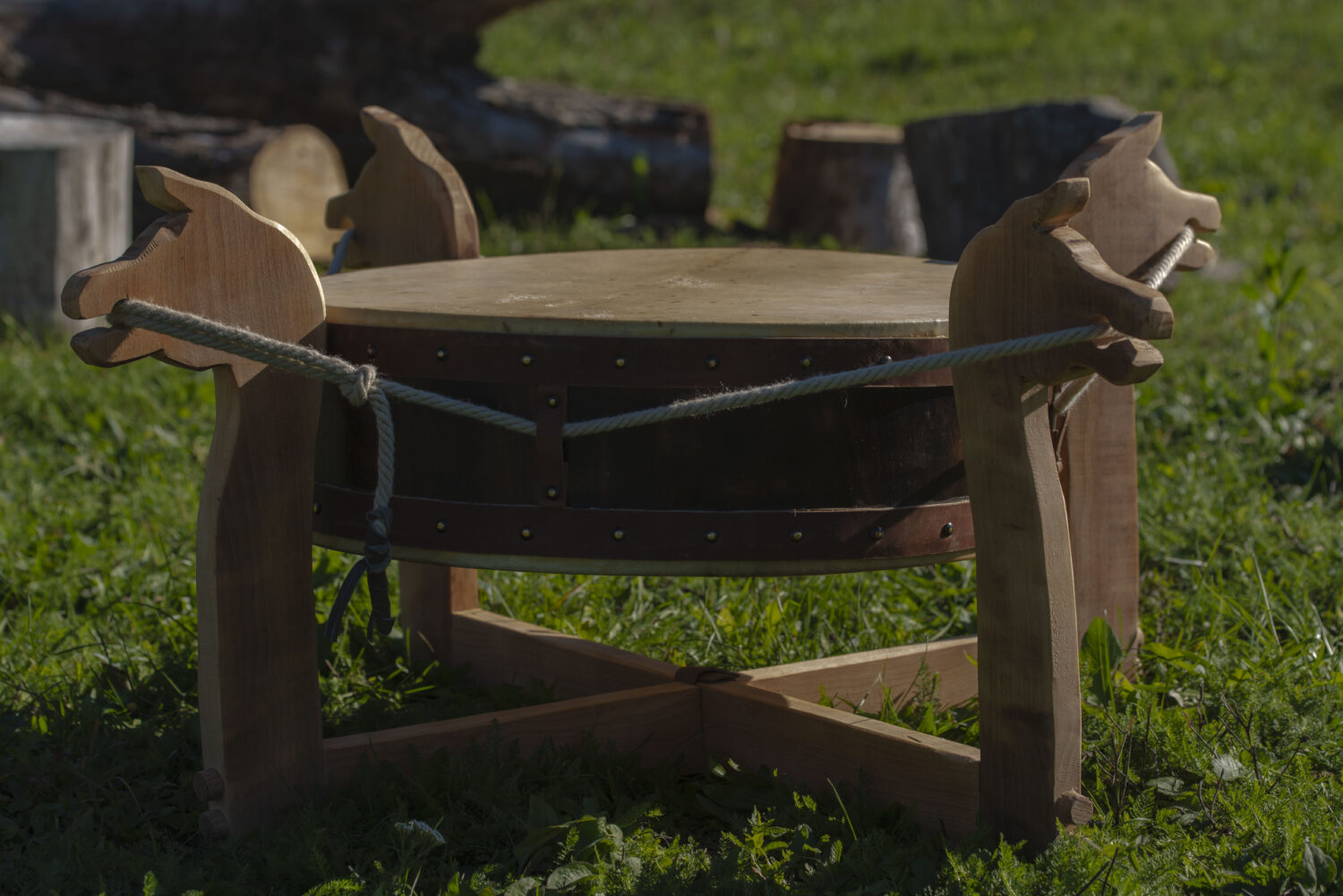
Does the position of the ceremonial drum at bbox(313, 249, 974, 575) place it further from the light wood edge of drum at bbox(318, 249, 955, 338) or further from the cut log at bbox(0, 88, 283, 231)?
the cut log at bbox(0, 88, 283, 231)

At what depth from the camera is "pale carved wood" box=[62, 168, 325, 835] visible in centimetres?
157

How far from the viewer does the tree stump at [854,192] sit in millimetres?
6414

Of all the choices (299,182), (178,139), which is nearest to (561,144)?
(299,182)

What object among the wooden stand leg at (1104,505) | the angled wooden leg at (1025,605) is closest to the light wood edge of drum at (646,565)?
the angled wooden leg at (1025,605)

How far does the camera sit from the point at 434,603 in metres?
2.54

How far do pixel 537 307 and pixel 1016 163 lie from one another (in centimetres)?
383

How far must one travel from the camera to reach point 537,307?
1734mm

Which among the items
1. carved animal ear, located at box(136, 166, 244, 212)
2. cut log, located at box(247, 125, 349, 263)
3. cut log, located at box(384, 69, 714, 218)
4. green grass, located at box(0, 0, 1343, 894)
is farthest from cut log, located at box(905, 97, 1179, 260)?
carved animal ear, located at box(136, 166, 244, 212)

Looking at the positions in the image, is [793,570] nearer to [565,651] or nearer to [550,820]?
[550,820]

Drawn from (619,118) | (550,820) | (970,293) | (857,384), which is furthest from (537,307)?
(619,118)

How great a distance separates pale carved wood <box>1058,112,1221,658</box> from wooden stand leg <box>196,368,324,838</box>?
1.10 metres

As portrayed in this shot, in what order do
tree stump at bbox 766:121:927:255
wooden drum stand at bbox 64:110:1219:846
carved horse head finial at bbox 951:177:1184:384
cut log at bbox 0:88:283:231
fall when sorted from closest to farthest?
1. carved horse head finial at bbox 951:177:1184:384
2. wooden drum stand at bbox 64:110:1219:846
3. cut log at bbox 0:88:283:231
4. tree stump at bbox 766:121:927:255

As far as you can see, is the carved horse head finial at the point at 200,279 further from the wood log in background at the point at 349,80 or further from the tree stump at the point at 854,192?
the tree stump at the point at 854,192

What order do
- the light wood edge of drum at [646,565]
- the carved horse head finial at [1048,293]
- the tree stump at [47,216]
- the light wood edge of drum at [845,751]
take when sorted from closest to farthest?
the carved horse head finial at [1048,293] → the light wood edge of drum at [646,565] → the light wood edge of drum at [845,751] → the tree stump at [47,216]
